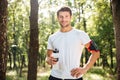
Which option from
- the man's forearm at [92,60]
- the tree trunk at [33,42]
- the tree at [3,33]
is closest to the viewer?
the man's forearm at [92,60]

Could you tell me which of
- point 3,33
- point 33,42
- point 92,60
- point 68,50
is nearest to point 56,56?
point 68,50

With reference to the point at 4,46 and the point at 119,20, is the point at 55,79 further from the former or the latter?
the point at 119,20

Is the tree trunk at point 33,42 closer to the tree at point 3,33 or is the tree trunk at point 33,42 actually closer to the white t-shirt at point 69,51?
the tree at point 3,33

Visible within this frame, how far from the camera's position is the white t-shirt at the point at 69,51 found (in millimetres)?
4141

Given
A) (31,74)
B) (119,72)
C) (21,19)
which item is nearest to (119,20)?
(119,72)

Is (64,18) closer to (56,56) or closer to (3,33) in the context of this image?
(56,56)

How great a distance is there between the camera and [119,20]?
8.92 metres

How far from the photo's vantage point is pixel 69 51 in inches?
164

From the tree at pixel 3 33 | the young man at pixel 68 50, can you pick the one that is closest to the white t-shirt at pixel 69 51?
the young man at pixel 68 50

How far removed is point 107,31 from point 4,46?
28.9 meters

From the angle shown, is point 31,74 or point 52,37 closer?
point 52,37

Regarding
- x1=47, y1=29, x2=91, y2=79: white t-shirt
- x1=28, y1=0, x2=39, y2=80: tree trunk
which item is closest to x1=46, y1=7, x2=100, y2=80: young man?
x1=47, y1=29, x2=91, y2=79: white t-shirt

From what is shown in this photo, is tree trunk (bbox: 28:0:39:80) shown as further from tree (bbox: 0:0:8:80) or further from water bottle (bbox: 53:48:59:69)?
water bottle (bbox: 53:48:59:69)

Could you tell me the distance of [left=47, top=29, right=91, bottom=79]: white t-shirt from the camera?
414 cm
